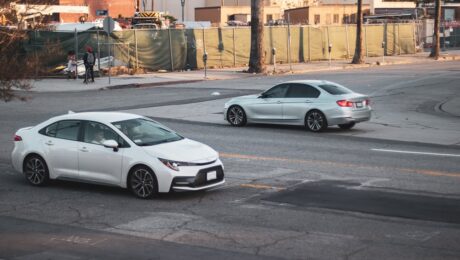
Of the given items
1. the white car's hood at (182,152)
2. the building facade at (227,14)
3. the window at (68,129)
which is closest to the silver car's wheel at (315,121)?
the white car's hood at (182,152)

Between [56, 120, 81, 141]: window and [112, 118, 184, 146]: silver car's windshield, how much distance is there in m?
0.79

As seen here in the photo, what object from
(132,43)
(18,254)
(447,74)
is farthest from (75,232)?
(447,74)

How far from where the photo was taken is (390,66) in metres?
55.5

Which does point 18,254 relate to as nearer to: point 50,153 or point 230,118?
point 50,153

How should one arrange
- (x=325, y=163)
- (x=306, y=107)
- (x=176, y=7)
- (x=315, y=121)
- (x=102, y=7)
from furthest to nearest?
(x=176, y=7) → (x=102, y=7) → (x=306, y=107) → (x=315, y=121) → (x=325, y=163)

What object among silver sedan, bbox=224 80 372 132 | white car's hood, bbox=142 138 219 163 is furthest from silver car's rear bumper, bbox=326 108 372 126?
white car's hood, bbox=142 138 219 163

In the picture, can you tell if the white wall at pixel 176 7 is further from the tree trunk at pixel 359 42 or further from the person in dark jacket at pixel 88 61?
the person in dark jacket at pixel 88 61

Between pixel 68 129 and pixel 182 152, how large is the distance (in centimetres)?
236

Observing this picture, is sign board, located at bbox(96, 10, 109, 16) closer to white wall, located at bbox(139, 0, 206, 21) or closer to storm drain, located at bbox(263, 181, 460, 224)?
white wall, located at bbox(139, 0, 206, 21)

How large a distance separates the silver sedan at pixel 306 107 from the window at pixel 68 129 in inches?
368

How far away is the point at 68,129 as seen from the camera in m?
14.6

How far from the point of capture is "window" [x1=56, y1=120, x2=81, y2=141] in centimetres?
1443

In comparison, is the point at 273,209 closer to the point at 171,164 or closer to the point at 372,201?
the point at 372,201

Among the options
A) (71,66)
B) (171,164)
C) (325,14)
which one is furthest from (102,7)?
(171,164)
